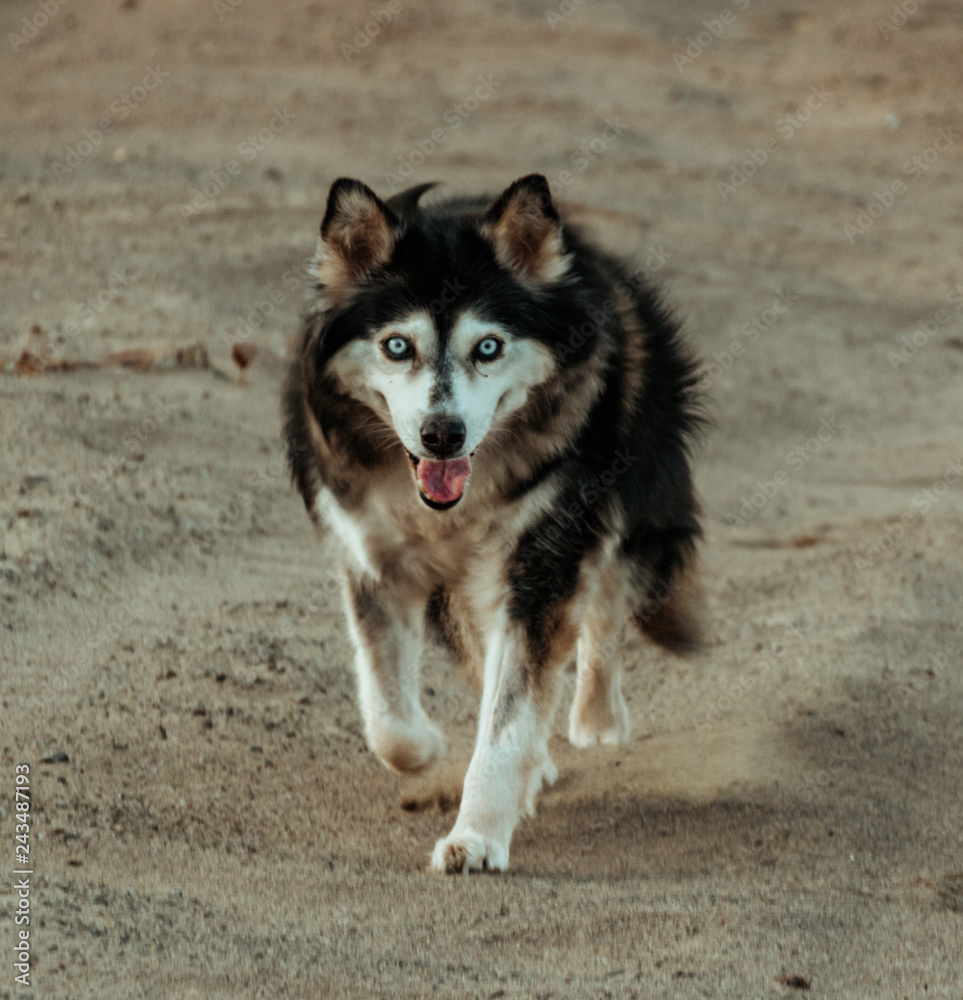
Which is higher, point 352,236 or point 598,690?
point 352,236

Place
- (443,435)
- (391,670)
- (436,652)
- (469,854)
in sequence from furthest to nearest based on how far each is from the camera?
(436,652) → (391,670) → (469,854) → (443,435)

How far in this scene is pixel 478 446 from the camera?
418 centimetres

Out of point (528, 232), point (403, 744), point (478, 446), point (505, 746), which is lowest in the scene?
point (403, 744)

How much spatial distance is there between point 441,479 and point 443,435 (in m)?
0.20

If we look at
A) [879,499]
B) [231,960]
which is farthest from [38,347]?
[231,960]

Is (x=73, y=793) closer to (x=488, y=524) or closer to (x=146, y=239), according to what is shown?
(x=488, y=524)

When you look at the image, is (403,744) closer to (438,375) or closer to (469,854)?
(469,854)

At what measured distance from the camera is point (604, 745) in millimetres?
5281

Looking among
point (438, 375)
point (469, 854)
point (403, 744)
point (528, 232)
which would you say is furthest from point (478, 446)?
point (469, 854)

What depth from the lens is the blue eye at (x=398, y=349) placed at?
13.1 feet

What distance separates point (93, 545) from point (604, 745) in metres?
2.26

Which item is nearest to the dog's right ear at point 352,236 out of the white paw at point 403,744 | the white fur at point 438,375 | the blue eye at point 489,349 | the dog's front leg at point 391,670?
the white fur at point 438,375

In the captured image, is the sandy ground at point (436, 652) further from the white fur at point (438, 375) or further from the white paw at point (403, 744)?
the white fur at point (438, 375)

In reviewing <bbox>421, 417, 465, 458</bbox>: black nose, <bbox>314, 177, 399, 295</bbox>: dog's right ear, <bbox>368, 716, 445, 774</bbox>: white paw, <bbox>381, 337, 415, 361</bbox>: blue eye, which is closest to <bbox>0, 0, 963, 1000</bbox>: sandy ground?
<bbox>368, 716, 445, 774</bbox>: white paw
